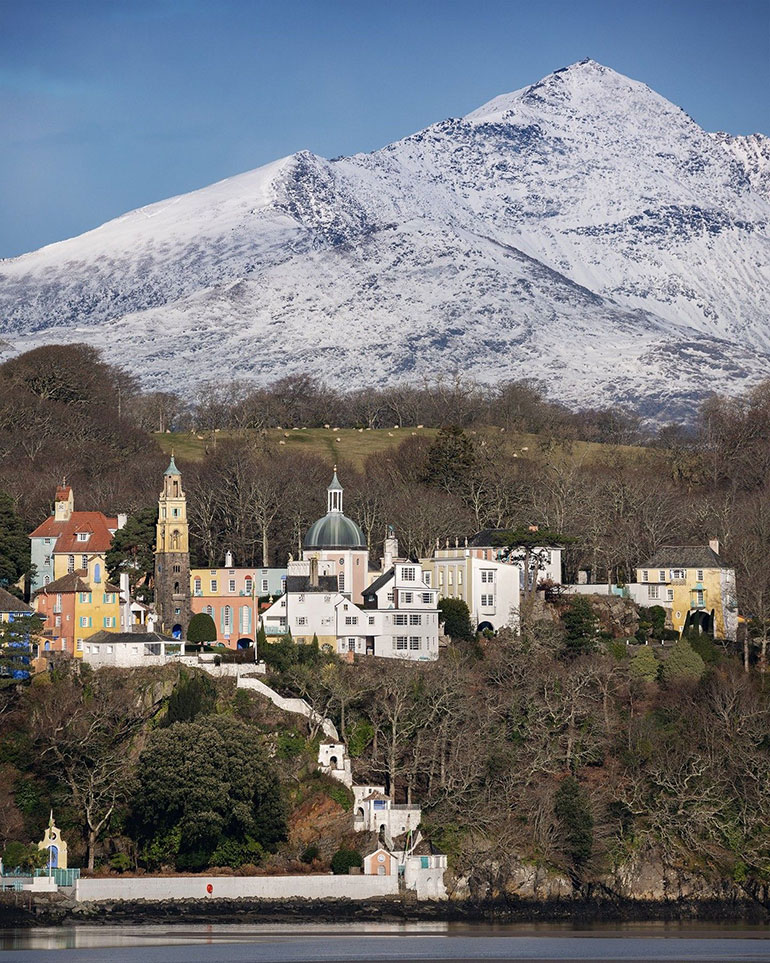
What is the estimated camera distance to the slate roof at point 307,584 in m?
101

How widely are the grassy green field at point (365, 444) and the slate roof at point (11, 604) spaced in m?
47.2

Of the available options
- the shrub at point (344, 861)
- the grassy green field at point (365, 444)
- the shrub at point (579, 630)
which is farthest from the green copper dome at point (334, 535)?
the grassy green field at point (365, 444)

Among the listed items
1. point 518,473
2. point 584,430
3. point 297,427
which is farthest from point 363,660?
point 584,430

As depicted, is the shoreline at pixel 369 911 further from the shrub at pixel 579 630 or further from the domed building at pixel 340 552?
the domed building at pixel 340 552

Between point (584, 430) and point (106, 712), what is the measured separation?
97.0 m

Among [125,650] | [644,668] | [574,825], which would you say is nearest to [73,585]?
[125,650]

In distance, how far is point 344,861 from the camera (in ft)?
275

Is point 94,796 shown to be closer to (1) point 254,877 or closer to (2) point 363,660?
(1) point 254,877

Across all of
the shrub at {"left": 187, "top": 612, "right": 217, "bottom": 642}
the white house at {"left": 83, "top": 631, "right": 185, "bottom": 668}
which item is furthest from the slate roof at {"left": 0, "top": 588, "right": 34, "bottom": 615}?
the shrub at {"left": 187, "top": 612, "right": 217, "bottom": 642}

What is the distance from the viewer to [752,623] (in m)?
104

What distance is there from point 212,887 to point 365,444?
77703mm

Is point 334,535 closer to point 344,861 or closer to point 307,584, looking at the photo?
point 307,584

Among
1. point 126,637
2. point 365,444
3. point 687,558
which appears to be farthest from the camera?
point 365,444

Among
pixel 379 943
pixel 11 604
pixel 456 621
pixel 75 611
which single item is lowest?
pixel 379 943
